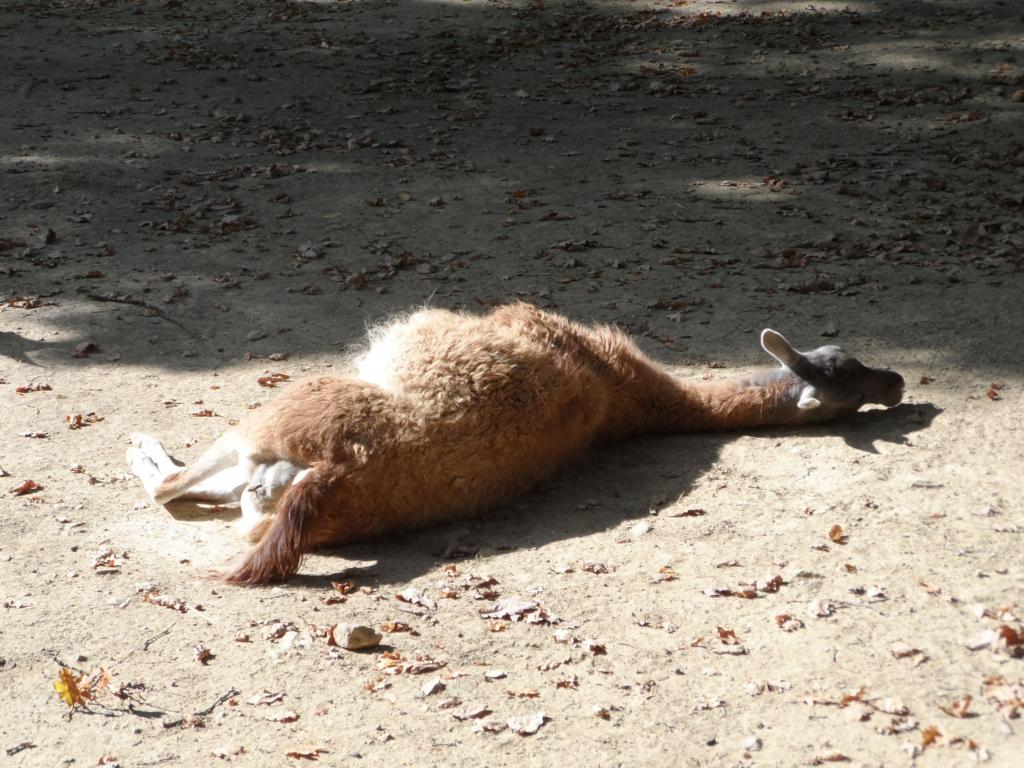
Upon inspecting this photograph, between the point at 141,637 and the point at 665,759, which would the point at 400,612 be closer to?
the point at 141,637

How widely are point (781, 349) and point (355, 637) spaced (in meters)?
2.66

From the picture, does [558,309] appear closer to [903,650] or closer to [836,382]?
[836,382]

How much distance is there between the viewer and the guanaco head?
542 centimetres

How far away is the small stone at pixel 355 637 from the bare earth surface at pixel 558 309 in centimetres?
6

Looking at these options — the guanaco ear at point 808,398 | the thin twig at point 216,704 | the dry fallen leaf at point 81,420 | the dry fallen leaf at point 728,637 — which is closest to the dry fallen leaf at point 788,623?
the dry fallen leaf at point 728,637

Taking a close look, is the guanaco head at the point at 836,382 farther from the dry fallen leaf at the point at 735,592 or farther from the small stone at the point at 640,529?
the dry fallen leaf at the point at 735,592

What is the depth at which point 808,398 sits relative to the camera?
212 inches

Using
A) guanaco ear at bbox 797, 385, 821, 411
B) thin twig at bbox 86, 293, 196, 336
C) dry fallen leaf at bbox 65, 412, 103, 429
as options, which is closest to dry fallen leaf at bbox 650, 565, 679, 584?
guanaco ear at bbox 797, 385, 821, 411

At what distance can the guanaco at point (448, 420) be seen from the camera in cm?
450

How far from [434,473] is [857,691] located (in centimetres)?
201

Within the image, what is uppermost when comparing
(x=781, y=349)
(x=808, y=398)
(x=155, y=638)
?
(x=781, y=349)

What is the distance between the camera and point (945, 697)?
3.40 metres

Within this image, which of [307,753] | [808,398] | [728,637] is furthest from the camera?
[808,398]

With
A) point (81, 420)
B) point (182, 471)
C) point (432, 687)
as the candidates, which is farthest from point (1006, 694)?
point (81, 420)
